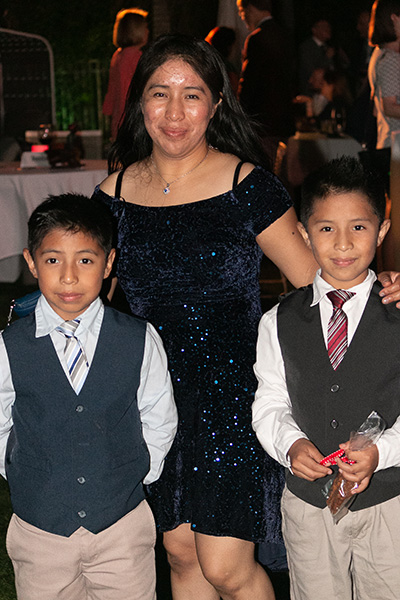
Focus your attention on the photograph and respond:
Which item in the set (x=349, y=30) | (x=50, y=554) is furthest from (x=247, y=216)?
(x=349, y=30)

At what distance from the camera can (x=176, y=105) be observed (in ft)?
8.63

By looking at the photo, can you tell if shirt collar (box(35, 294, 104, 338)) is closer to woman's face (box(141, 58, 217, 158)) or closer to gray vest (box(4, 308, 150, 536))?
gray vest (box(4, 308, 150, 536))

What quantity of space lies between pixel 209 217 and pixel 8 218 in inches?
155

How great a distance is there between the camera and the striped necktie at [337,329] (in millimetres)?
2281

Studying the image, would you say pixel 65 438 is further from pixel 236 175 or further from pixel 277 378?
pixel 236 175

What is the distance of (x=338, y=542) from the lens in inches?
91.3

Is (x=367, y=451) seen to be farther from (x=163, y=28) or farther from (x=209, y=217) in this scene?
(x=163, y=28)

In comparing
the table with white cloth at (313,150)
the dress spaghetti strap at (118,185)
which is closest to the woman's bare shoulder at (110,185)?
the dress spaghetti strap at (118,185)

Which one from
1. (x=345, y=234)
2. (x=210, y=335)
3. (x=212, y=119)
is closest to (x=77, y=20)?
(x=212, y=119)

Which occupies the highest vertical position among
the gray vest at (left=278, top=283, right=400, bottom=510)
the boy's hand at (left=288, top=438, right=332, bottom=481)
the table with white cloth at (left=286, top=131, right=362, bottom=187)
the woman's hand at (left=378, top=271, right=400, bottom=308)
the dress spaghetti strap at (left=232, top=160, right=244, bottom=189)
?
the dress spaghetti strap at (left=232, top=160, right=244, bottom=189)

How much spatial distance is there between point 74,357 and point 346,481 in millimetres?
819

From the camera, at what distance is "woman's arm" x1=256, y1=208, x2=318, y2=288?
2.73 m

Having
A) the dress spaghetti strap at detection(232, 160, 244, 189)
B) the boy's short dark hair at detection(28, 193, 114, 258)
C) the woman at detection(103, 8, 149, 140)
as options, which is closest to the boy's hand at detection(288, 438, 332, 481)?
the boy's short dark hair at detection(28, 193, 114, 258)

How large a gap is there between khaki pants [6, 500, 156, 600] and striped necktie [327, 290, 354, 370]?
74 centimetres
